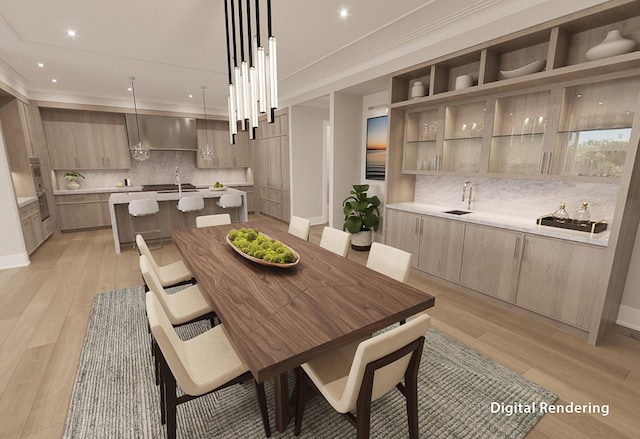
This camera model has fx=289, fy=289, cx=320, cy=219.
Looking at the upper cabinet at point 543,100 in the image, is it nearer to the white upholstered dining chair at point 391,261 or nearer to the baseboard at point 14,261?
the white upholstered dining chair at point 391,261

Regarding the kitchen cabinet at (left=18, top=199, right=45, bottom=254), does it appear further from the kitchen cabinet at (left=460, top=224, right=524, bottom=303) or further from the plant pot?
the kitchen cabinet at (left=460, top=224, right=524, bottom=303)

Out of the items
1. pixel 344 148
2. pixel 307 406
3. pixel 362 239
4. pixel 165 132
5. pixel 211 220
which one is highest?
pixel 165 132

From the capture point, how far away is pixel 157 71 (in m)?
4.49

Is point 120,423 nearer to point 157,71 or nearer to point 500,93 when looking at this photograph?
point 500,93

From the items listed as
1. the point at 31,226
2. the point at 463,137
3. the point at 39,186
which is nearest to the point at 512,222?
the point at 463,137

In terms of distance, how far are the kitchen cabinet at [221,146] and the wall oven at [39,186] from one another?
9.75 ft

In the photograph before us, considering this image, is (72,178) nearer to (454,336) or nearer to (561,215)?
(454,336)

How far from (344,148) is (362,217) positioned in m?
1.22

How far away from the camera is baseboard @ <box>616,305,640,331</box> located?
2.57 meters

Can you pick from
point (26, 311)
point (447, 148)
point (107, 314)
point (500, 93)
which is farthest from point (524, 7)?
point (26, 311)

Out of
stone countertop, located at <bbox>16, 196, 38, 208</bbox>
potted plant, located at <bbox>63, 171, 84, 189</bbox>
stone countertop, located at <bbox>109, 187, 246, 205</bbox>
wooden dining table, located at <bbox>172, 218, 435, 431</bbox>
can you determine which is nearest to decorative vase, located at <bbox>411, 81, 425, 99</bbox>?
wooden dining table, located at <bbox>172, 218, 435, 431</bbox>

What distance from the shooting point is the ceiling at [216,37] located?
8.54 ft

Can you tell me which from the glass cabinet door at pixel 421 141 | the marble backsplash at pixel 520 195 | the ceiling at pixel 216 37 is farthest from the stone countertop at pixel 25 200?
the marble backsplash at pixel 520 195

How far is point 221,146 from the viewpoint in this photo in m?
7.57
